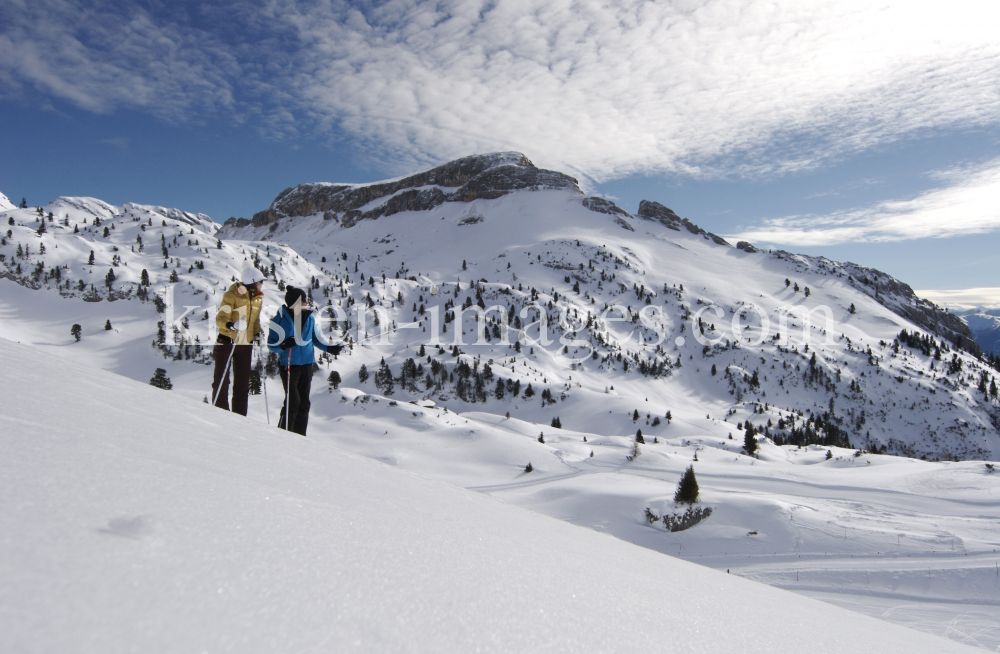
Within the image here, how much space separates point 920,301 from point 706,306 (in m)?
126

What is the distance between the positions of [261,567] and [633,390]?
104 m

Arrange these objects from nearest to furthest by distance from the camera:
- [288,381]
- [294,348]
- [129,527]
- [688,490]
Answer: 1. [129,527]
2. [294,348]
3. [288,381]
4. [688,490]

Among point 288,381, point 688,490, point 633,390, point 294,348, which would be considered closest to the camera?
point 294,348

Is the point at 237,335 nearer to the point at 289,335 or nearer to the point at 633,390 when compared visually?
the point at 289,335

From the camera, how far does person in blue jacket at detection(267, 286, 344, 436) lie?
7.56 meters

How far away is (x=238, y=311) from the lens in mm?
7734

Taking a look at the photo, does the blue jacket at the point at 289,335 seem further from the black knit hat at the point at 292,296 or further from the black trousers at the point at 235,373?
the black trousers at the point at 235,373

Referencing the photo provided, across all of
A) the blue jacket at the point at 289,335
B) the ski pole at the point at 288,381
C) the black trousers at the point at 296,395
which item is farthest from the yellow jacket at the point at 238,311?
the black trousers at the point at 296,395

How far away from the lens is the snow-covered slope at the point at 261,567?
1.05 meters

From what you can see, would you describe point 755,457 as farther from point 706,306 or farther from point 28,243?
point 28,243

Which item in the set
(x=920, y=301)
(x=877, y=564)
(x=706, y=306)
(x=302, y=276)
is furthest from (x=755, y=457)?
(x=920, y=301)

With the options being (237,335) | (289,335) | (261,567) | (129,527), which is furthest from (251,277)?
(261,567)

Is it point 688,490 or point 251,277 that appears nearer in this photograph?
point 251,277

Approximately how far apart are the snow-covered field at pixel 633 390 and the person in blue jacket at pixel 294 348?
68 cm
